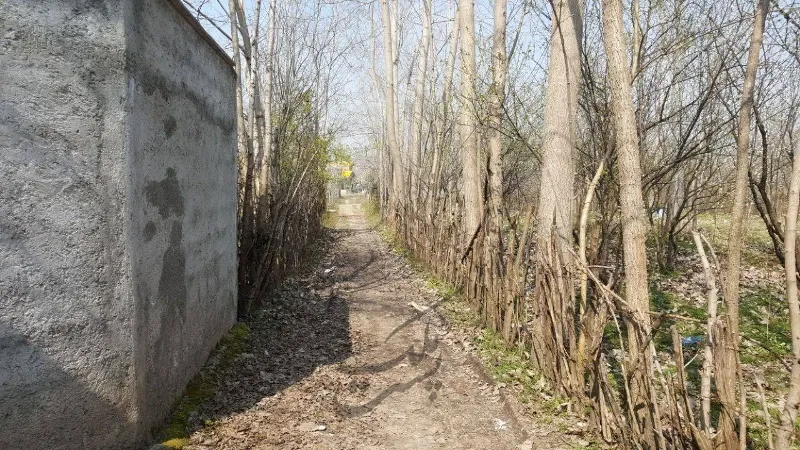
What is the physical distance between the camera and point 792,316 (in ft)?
8.34

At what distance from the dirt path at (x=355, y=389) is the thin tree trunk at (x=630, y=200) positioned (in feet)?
3.32

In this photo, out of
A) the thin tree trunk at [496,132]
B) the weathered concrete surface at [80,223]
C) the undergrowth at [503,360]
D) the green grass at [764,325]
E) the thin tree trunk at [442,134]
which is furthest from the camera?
the thin tree trunk at [442,134]

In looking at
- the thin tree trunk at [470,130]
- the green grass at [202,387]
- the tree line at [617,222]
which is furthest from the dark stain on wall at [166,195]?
the thin tree trunk at [470,130]

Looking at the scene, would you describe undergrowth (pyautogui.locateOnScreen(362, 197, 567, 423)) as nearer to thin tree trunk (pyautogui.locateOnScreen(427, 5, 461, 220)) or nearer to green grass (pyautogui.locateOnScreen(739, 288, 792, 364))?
green grass (pyautogui.locateOnScreen(739, 288, 792, 364))

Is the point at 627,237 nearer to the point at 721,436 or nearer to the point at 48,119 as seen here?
the point at 721,436

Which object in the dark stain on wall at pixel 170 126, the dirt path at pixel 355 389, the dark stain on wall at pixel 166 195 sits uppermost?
the dark stain on wall at pixel 170 126

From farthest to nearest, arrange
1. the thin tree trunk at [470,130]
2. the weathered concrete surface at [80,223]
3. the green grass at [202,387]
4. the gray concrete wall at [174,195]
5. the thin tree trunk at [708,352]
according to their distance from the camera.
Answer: the thin tree trunk at [470,130]
the green grass at [202,387]
the gray concrete wall at [174,195]
the weathered concrete surface at [80,223]
the thin tree trunk at [708,352]

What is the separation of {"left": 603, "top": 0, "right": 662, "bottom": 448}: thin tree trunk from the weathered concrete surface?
291 cm

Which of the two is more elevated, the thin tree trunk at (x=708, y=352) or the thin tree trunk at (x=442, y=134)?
the thin tree trunk at (x=442, y=134)

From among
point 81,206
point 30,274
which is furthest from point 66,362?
point 81,206

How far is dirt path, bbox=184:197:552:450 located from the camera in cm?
400

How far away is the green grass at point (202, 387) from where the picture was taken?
12.1 feet

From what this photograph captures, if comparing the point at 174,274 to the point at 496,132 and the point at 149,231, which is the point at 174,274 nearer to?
the point at 149,231

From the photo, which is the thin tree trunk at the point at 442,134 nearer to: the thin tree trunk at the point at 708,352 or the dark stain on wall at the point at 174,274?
the dark stain on wall at the point at 174,274
